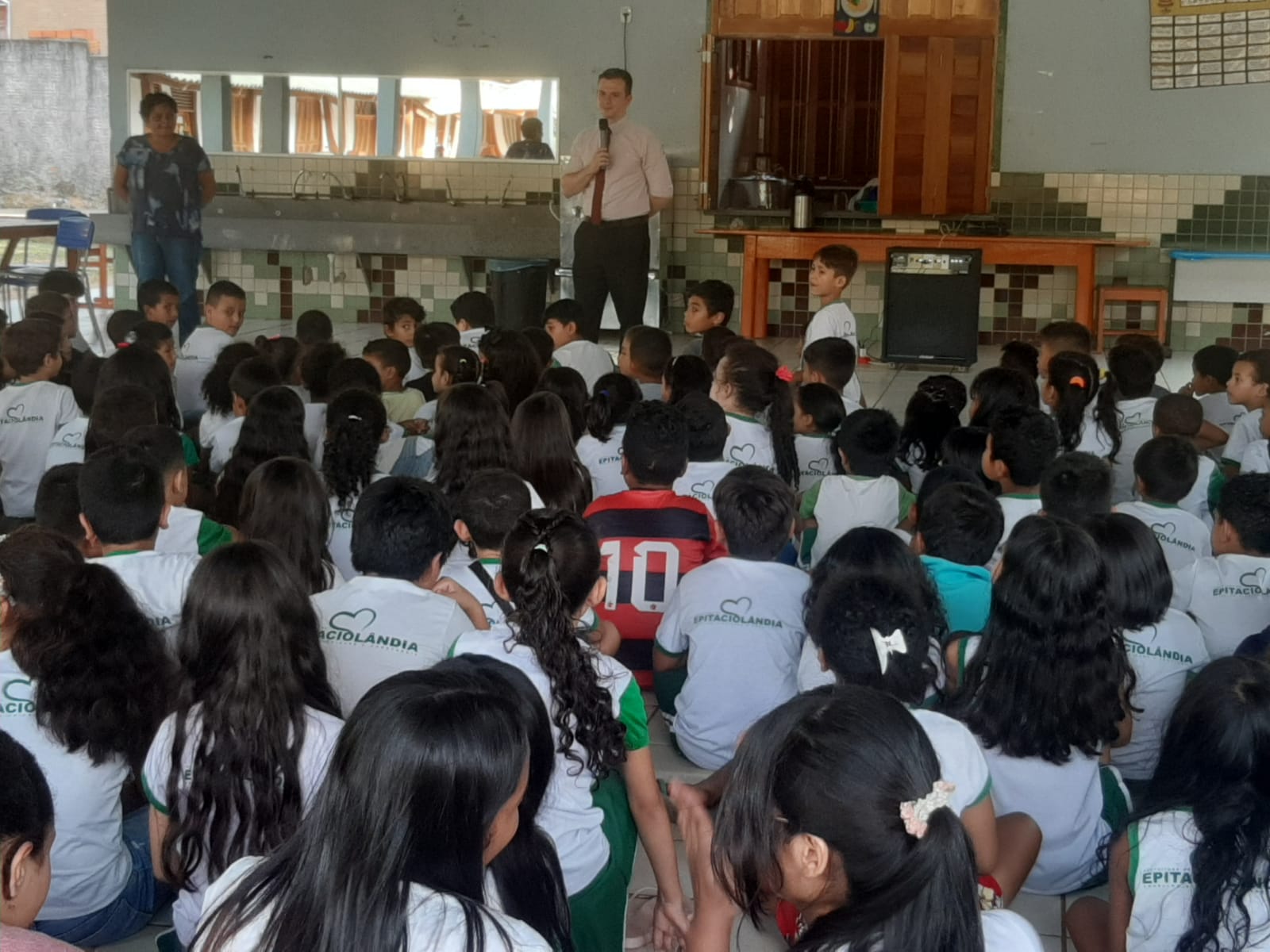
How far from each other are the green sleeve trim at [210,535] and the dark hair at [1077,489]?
188 cm

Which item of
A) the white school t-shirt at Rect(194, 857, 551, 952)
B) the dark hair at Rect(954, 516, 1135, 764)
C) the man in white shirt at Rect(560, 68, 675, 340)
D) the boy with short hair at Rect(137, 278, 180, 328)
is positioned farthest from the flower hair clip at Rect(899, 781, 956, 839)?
the man in white shirt at Rect(560, 68, 675, 340)

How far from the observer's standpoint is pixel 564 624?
7.44 feet

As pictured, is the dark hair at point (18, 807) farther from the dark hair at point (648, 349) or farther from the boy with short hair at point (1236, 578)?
the dark hair at point (648, 349)

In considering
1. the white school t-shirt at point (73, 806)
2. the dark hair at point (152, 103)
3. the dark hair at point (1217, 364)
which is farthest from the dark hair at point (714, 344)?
the white school t-shirt at point (73, 806)

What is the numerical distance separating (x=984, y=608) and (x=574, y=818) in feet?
3.93

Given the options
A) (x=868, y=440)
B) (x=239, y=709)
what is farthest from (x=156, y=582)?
(x=868, y=440)

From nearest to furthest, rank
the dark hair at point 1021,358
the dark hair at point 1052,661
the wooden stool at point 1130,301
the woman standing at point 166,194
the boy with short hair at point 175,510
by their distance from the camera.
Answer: the dark hair at point 1052,661 → the boy with short hair at point 175,510 → the dark hair at point 1021,358 → the woman standing at point 166,194 → the wooden stool at point 1130,301

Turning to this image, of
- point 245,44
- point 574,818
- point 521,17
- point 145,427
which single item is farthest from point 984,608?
point 245,44

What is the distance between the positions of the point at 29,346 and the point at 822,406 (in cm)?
249

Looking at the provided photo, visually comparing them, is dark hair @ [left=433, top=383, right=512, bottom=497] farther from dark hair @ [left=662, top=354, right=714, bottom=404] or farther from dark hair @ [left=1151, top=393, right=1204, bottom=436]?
dark hair @ [left=1151, top=393, right=1204, bottom=436]

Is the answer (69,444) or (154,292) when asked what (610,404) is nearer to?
(69,444)

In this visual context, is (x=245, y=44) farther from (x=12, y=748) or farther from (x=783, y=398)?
(x=12, y=748)

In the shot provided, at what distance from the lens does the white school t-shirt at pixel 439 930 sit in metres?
1.31

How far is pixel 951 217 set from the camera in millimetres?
9320
